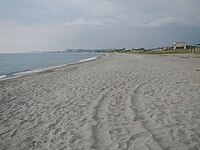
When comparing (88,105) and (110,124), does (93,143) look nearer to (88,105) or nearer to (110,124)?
(110,124)

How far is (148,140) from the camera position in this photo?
4152mm

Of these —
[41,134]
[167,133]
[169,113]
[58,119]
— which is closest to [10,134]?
[41,134]

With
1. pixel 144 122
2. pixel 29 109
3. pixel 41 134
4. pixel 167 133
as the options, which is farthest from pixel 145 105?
pixel 29 109

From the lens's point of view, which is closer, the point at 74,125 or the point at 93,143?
the point at 93,143

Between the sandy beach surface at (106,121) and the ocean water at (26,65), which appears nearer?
the sandy beach surface at (106,121)

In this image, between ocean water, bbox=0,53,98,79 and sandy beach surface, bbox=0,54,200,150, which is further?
ocean water, bbox=0,53,98,79

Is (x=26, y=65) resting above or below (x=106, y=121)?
below

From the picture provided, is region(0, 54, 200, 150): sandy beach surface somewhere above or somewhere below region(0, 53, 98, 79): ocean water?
above

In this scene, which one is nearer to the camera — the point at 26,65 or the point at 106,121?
the point at 106,121

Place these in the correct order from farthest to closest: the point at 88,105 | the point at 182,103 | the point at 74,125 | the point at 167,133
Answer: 1. the point at 88,105
2. the point at 182,103
3. the point at 74,125
4. the point at 167,133

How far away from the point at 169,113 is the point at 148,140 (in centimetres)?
178

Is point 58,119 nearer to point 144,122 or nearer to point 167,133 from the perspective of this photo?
point 144,122

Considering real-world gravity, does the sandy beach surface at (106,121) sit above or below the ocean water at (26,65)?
above

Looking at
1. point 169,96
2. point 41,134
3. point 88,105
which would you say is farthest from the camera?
point 169,96
